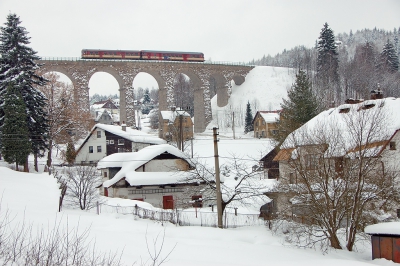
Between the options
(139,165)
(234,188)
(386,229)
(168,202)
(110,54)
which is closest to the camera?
(386,229)

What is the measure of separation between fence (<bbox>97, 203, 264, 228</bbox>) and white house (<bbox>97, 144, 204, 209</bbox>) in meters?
3.29

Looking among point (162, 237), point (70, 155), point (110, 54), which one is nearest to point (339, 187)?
point (162, 237)

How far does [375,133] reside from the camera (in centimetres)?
1608

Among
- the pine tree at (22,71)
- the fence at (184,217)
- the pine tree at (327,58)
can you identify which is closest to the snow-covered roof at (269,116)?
the pine tree at (327,58)

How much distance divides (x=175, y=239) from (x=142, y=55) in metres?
57.2

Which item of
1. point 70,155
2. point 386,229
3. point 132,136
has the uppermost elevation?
point 132,136

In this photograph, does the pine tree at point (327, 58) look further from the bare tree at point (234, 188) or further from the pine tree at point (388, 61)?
the bare tree at point (234, 188)

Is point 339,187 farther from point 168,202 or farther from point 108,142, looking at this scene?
point 108,142

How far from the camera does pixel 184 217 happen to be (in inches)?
785

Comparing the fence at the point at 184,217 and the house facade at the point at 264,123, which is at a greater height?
the house facade at the point at 264,123

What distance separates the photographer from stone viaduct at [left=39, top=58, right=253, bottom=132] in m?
62.3

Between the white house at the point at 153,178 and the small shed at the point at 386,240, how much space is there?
12.6 m

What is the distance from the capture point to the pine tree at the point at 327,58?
70.9 metres

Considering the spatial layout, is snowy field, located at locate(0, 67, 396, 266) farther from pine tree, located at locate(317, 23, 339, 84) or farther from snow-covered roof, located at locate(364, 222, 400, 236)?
pine tree, located at locate(317, 23, 339, 84)
